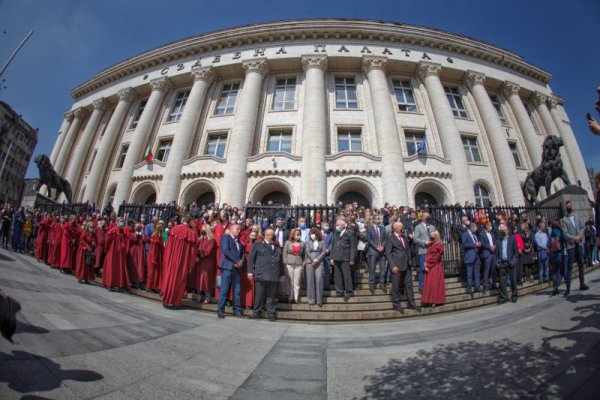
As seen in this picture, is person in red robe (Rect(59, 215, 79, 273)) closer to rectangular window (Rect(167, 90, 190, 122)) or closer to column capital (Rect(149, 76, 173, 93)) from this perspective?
rectangular window (Rect(167, 90, 190, 122))

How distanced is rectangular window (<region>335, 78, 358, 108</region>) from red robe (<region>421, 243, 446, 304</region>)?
16343mm

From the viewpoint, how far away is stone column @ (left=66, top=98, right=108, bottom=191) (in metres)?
24.0

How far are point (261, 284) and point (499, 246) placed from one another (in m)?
7.10

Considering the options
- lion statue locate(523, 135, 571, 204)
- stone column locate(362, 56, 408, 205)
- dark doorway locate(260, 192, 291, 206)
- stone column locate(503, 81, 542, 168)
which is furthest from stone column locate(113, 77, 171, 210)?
stone column locate(503, 81, 542, 168)

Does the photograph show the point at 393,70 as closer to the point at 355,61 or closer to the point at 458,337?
the point at 355,61

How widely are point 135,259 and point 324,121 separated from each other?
14664 millimetres

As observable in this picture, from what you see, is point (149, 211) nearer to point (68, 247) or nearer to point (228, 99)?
point (68, 247)

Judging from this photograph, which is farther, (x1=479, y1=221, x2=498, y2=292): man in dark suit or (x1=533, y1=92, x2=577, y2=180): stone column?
(x1=533, y1=92, x2=577, y2=180): stone column

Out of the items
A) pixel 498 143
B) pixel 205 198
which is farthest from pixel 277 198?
pixel 498 143

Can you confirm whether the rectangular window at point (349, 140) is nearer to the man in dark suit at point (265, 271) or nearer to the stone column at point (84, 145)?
the man in dark suit at point (265, 271)

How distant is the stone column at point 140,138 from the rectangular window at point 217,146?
19.2 feet

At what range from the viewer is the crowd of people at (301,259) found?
6.33 meters

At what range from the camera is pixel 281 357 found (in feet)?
11.4

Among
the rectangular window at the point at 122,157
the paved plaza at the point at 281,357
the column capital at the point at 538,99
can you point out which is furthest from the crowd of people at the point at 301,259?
the column capital at the point at 538,99
